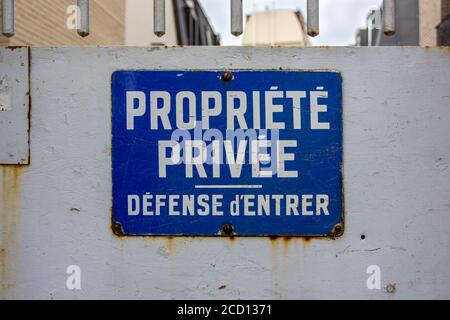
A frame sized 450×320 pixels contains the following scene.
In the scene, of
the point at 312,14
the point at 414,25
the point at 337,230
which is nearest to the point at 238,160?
the point at 337,230

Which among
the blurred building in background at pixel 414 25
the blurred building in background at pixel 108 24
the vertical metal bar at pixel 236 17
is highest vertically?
the blurred building in background at pixel 108 24

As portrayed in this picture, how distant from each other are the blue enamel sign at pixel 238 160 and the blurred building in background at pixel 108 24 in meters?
1.36

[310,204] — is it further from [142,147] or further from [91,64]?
[91,64]

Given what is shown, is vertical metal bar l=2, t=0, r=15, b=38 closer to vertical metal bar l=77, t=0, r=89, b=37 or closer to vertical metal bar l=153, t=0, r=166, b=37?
vertical metal bar l=77, t=0, r=89, b=37

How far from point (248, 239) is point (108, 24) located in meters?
3.40

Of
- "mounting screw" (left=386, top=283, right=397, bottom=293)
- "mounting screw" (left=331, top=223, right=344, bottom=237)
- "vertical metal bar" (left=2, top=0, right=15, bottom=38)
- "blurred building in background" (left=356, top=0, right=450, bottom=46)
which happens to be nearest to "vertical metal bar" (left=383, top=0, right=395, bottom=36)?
"blurred building in background" (left=356, top=0, right=450, bottom=46)

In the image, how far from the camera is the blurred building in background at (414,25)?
246 cm

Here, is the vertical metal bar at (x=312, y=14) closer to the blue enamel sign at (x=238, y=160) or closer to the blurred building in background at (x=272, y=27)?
the blue enamel sign at (x=238, y=160)

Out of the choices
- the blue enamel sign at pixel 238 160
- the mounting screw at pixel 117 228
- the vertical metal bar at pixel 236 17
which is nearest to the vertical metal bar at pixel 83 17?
the blue enamel sign at pixel 238 160

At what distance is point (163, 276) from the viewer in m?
2.04
